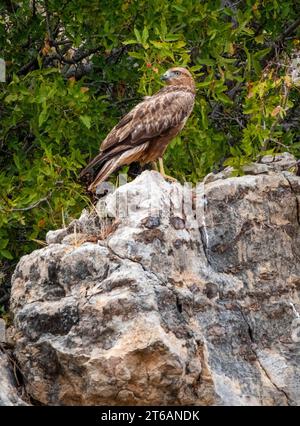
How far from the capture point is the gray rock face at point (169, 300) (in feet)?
28.6

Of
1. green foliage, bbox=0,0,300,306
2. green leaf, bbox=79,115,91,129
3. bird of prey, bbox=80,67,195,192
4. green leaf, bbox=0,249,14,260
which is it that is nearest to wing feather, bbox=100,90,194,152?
bird of prey, bbox=80,67,195,192

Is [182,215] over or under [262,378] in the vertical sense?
over

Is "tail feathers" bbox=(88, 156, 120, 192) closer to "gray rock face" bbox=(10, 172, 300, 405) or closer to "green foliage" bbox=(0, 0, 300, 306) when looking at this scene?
"green foliage" bbox=(0, 0, 300, 306)

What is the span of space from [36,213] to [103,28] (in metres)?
2.12

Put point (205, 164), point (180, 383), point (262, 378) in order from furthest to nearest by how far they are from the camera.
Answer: point (205, 164) < point (262, 378) < point (180, 383)

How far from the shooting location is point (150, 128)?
12.1 meters

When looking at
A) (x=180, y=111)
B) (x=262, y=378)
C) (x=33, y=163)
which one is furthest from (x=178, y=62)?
(x=262, y=378)

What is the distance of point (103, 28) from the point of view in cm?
1375

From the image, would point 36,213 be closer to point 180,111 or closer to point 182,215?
point 180,111

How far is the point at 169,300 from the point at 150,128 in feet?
11.1

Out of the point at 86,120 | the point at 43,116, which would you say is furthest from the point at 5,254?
the point at 86,120

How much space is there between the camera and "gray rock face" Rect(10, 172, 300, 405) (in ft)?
28.6

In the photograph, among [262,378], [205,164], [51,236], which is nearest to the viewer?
[262,378]

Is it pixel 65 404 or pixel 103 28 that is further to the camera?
pixel 103 28
